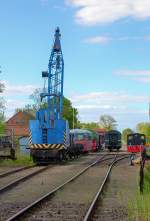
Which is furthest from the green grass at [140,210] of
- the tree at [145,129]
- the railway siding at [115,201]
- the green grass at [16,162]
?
the tree at [145,129]

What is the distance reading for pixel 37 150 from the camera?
125 ft

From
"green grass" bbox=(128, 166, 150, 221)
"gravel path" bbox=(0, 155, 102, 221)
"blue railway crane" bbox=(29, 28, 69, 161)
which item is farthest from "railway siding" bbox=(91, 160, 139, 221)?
"blue railway crane" bbox=(29, 28, 69, 161)

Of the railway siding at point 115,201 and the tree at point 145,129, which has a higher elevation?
the tree at point 145,129

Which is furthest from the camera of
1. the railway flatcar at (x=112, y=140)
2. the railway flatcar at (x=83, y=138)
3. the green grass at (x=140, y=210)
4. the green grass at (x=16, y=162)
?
the railway flatcar at (x=112, y=140)

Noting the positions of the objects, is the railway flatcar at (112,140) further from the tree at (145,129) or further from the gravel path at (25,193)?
the gravel path at (25,193)

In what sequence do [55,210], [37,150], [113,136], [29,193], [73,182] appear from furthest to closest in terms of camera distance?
[113,136] → [37,150] → [73,182] → [29,193] → [55,210]

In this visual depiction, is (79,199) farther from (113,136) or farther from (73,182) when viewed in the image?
(113,136)

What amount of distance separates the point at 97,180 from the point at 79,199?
25.0 feet

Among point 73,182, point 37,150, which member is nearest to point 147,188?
point 73,182

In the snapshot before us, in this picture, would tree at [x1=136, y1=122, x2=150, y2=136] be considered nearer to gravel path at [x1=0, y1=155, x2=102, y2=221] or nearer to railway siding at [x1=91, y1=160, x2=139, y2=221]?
gravel path at [x1=0, y1=155, x2=102, y2=221]

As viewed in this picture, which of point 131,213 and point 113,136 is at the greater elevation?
point 113,136

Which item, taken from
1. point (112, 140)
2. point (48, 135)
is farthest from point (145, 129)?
point (48, 135)

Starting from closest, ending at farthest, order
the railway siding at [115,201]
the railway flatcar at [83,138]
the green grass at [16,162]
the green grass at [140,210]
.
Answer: the green grass at [140,210] < the railway siding at [115,201] < the green grass at [16,162] < the railway flatcar at [83,138]

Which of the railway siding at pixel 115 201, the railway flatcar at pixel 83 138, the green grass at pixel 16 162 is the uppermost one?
the railway flatcar at pixel 83 138
